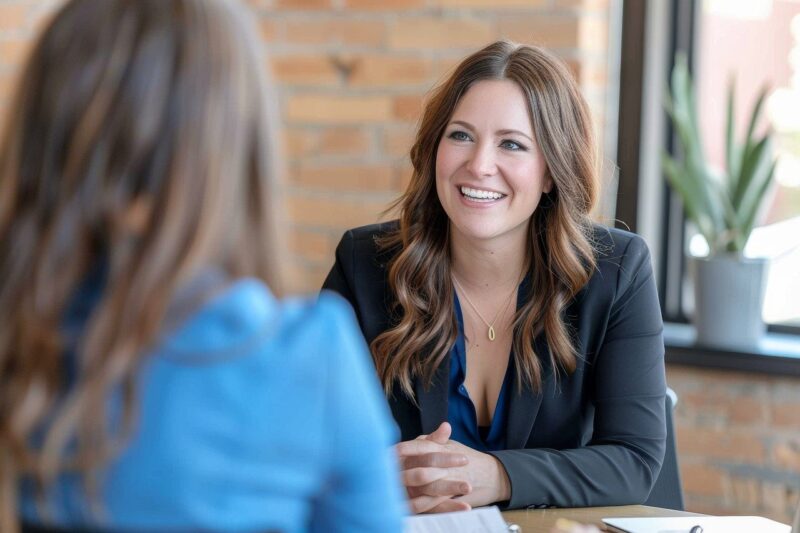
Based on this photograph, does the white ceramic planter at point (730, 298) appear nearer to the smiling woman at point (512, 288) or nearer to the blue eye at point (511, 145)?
the smiling woman at point (512, 288)

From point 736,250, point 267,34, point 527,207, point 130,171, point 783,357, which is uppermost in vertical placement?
point 267,34

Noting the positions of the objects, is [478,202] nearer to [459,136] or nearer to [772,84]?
[459,136]

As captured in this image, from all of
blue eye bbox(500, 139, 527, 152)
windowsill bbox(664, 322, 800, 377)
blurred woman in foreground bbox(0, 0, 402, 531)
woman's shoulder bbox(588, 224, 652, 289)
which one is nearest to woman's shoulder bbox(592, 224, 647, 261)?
woman's shoulder bbox(588, 224, 652, 289)

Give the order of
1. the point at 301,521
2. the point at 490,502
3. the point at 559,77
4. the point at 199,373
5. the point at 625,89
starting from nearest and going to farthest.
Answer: the point at 199,373, the point at 301,521, the point at 490,502, the point at 559,77, the point at 625,89

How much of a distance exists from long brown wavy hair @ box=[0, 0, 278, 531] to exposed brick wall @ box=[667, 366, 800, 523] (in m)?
2.43

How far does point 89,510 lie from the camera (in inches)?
32.0

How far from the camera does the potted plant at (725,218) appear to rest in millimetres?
2920

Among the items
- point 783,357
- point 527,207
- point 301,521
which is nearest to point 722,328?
point 783,357

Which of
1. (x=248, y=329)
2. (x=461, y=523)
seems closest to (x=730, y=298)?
(x=461, y=523)

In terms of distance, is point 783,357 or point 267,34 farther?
point 267,34

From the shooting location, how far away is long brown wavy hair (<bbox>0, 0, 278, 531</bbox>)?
0.82m

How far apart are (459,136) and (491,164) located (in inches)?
4.2

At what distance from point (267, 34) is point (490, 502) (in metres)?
2.00

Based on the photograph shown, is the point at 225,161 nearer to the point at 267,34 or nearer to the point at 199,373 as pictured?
the point at 199,373
